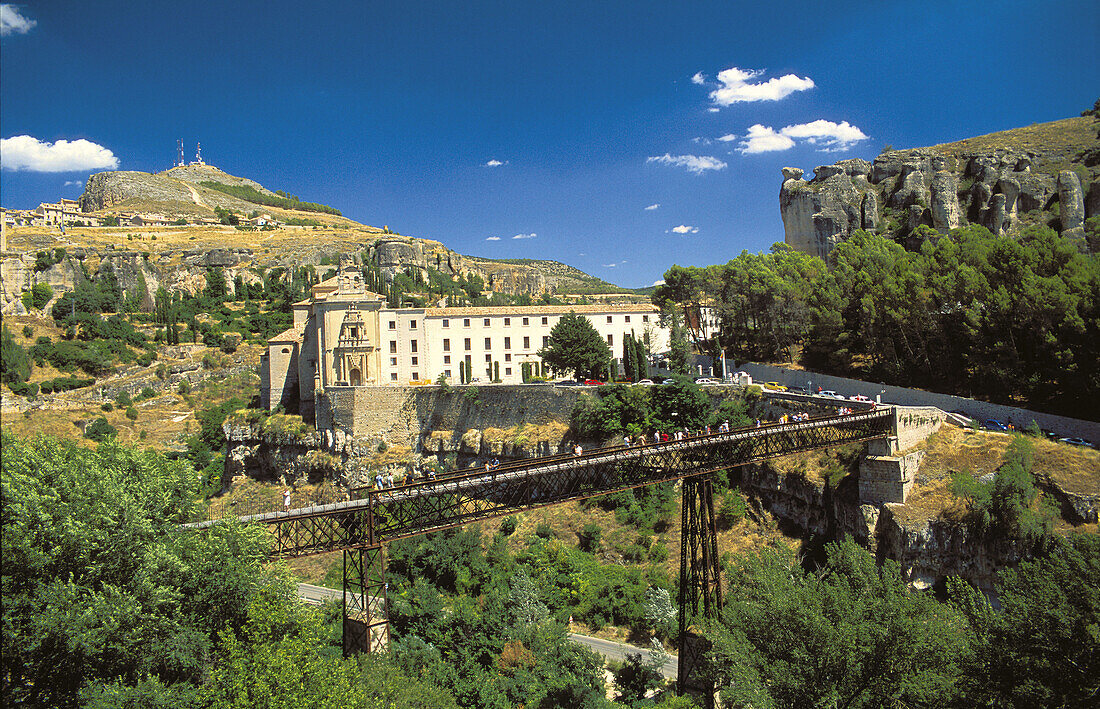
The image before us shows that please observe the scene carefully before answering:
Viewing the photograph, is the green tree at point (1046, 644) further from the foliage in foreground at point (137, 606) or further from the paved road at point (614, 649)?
the foliage in foreground at point (137, 606)

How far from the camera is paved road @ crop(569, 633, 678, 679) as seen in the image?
23.5 m

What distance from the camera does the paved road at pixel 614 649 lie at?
23509 mm

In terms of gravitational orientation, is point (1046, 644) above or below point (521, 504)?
below

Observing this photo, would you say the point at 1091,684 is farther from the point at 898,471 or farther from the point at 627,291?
the point at 627,291

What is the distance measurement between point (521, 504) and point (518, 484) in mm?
1044

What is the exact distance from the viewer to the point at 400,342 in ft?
151

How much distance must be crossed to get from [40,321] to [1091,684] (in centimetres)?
8980

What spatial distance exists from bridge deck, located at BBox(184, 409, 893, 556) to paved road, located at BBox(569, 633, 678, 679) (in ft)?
26.7

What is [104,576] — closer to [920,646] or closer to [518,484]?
[518,484]

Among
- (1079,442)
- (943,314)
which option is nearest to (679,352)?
(943,314)

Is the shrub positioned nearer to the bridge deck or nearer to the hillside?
the bridge deck

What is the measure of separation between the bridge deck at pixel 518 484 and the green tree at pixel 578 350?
70.4 ft

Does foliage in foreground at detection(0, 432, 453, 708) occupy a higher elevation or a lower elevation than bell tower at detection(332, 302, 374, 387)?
lower

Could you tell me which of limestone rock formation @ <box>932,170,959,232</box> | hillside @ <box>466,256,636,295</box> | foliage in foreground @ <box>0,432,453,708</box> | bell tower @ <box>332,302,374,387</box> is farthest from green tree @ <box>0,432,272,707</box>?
hillside @ <box>466,256,636,295</box>
